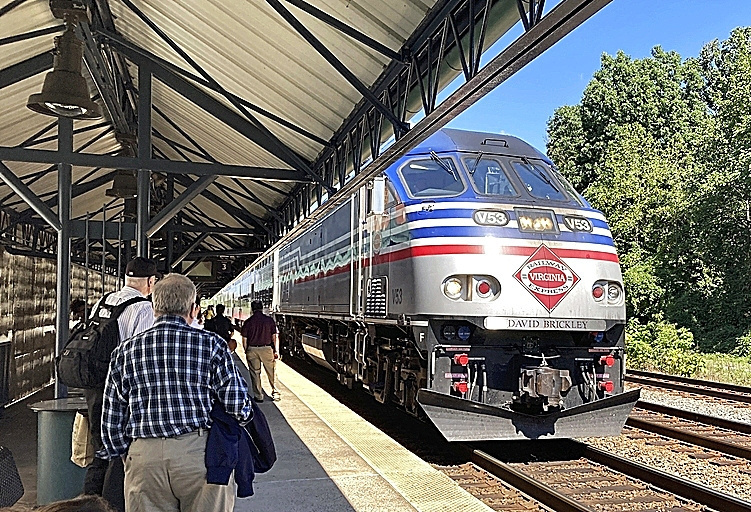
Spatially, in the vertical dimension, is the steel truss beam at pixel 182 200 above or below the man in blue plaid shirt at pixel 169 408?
above

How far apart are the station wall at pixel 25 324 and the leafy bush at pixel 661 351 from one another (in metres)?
14.5

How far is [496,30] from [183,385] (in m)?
3.56

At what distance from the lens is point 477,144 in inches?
368

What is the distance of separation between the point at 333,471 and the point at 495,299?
232cm

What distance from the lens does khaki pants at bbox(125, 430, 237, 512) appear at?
3.66 metres

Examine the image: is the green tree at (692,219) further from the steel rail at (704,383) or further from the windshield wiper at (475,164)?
the windshield wiper at (475,164)

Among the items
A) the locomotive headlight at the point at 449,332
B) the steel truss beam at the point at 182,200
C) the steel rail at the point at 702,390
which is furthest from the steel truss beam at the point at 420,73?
the steel rail at the point at 702,390

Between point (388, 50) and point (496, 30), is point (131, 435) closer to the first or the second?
point (496, 30)

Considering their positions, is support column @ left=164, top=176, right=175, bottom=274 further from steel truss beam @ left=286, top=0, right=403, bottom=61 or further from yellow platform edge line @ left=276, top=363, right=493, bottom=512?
steel truss beam @ left=286, top=0, right=403, bottom=61

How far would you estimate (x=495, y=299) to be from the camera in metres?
7.68

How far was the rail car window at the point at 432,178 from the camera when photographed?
27.7 ft

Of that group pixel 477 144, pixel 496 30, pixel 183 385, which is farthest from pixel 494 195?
pixel 183 385

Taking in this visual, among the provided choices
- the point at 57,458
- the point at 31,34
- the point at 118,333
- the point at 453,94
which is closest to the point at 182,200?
the point at 31,34

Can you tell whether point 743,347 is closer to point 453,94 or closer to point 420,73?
point 420,73
